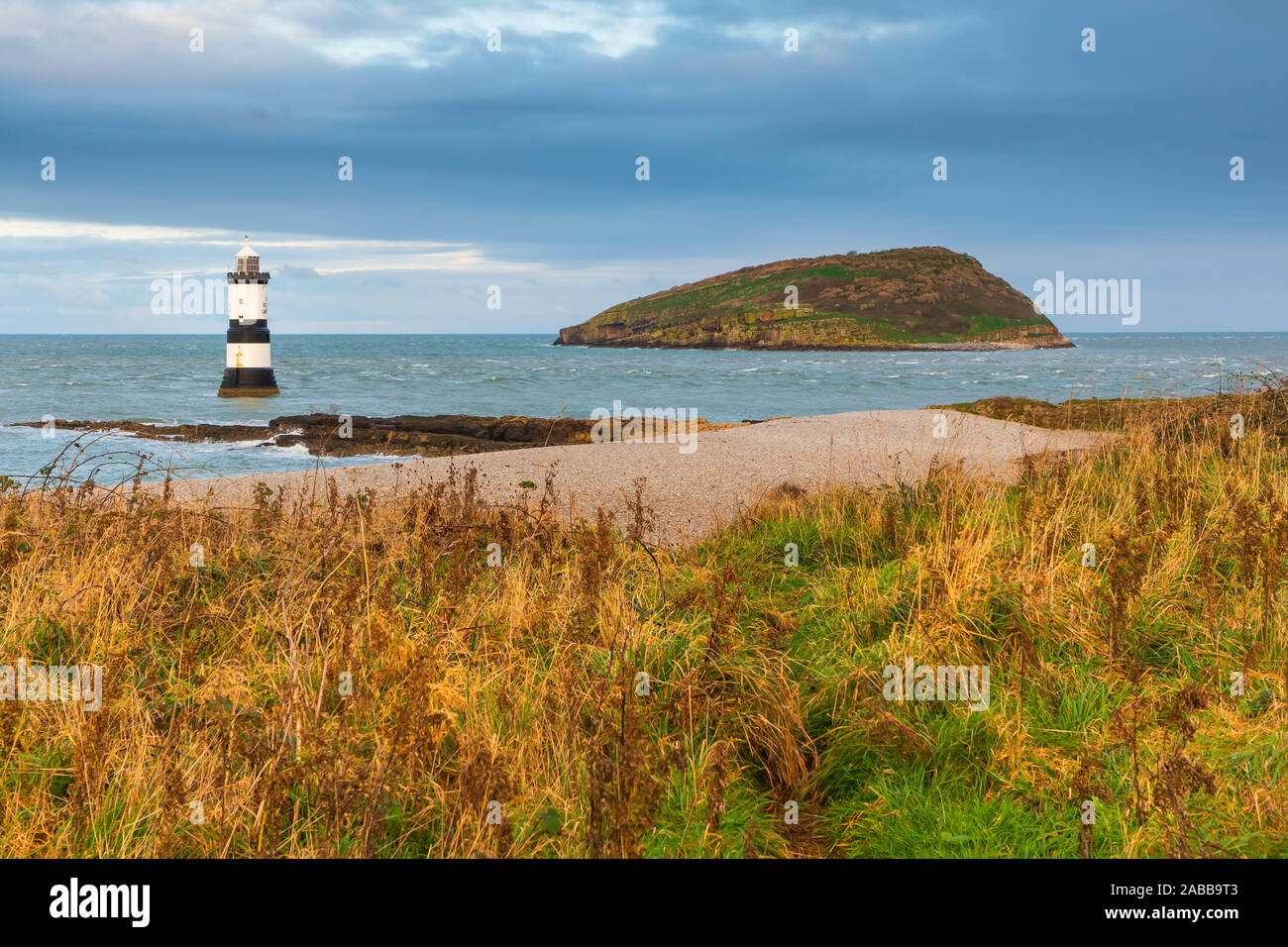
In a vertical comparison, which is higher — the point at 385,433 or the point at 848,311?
the point at 848,311

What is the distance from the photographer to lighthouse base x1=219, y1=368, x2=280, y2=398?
35875 millimetres

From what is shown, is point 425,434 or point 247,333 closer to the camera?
point 425,434

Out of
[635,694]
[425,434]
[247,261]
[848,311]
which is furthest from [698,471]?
[848,311]

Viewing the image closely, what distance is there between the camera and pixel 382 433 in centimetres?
2300

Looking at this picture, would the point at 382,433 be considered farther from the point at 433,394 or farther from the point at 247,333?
the point at 433,394

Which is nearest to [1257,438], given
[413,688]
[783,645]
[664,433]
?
[783,645]

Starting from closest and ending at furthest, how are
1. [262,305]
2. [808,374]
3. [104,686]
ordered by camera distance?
[104,686] < [262,305] < [808,374]

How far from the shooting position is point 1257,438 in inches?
331

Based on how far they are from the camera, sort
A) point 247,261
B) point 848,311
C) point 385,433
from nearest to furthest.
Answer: point 385,433 → point 247,261 → point 848,311

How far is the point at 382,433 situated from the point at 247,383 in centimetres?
1572

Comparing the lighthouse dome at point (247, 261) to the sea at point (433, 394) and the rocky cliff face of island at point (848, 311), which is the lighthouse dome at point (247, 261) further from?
the rocky cliff face of island at point (848, 311)

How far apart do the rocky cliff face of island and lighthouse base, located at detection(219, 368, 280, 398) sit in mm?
74806

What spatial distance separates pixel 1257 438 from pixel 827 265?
128979 millimetres
